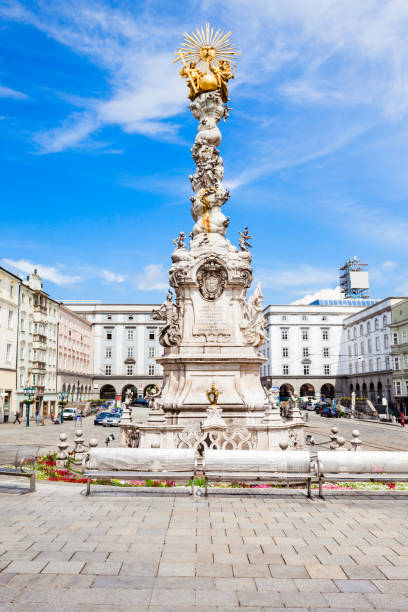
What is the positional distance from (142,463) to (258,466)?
251 centimetres

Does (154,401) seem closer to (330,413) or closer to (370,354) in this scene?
(330,413)

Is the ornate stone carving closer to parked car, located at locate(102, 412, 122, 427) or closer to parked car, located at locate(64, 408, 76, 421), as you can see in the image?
parked car, located at locate(102, 412, 122, 427)

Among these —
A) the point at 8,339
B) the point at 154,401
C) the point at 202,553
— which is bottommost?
the point at 202,553

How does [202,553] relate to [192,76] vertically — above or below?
below

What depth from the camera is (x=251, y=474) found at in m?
10.4

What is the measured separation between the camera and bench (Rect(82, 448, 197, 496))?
10.4 metres

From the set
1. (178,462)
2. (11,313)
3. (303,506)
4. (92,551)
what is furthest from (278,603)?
(11,313)

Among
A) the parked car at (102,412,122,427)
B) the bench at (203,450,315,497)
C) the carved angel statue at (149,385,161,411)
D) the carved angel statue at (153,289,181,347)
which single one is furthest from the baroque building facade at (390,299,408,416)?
the bench at (203,450,315,497)

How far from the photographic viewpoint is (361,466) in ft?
34.3

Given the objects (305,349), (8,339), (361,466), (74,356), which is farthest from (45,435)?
(305,349)

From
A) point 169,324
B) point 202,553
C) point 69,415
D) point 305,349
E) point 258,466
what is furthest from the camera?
point 305,349

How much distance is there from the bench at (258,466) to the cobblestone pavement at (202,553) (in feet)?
1.51

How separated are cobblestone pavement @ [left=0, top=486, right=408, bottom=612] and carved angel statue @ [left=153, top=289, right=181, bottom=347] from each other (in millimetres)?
9515

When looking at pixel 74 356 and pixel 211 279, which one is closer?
pixel 211 279
